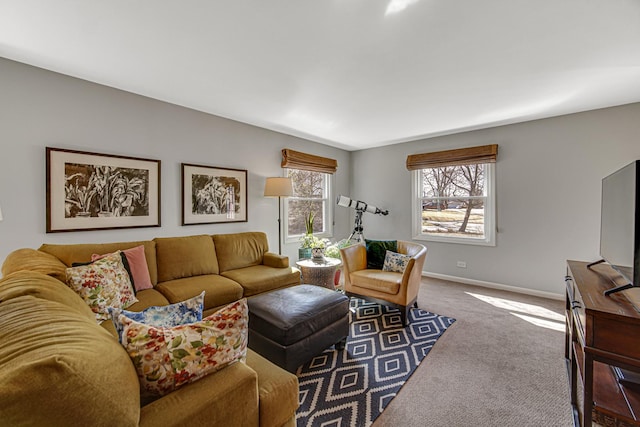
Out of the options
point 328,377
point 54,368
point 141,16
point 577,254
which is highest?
point 141,16

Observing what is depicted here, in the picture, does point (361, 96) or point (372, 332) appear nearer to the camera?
point (372, 332)

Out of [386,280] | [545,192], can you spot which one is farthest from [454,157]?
[386,280]

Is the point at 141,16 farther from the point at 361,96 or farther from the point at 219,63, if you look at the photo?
the point at 361,96

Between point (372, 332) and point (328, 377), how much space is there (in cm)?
80

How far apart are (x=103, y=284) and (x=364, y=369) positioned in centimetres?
199

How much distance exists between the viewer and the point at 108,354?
745 millimetres

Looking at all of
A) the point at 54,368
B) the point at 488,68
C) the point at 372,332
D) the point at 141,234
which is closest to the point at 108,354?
the point at 54,368

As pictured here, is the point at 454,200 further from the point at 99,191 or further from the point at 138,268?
the point at 99,191

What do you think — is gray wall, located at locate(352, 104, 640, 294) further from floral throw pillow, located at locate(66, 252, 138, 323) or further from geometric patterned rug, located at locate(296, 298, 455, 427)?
floral throw pillow, located at locate(66, 252, 138, 323)

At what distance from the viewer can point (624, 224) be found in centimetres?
138

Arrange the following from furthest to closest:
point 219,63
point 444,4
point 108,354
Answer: point 219,63, point 444,4, point 108,354

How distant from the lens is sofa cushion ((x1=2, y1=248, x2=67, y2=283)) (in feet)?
5.43

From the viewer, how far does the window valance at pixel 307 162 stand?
4.23m

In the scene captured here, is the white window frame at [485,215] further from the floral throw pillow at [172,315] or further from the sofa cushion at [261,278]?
the floral throw pillow at [172,315]
